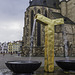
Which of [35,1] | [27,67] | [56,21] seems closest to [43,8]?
[35,1]

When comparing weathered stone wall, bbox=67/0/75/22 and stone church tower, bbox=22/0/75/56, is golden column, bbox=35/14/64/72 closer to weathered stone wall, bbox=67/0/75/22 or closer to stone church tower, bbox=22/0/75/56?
stone church tower, bbox=22/0/75/56

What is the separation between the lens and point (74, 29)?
3394 cm

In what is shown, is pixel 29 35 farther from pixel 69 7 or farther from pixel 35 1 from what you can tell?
pixel 69 7

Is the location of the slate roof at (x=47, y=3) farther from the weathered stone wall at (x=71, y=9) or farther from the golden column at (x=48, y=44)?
the golden column at (x=48, y=44)

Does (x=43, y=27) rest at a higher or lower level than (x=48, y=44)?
higher

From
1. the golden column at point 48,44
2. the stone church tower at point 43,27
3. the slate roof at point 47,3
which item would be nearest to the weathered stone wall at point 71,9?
the stone church tower at point 43,27

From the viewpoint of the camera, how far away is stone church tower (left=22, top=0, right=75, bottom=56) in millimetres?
32094

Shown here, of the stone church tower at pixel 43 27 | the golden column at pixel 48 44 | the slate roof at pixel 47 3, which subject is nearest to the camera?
the golden column at pixel 48 44

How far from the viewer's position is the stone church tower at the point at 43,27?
3209 cm

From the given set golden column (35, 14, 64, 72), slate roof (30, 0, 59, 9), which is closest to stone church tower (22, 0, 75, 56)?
slate roof (30, 0, 59, 9)

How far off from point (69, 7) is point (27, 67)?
3702 centimetres

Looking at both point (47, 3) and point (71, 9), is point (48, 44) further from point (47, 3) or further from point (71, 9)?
point (71, 9)

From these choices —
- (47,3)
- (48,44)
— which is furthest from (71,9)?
(48,44)

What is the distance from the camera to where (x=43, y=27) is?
34.5 meters
